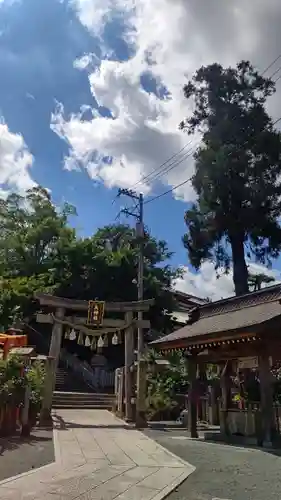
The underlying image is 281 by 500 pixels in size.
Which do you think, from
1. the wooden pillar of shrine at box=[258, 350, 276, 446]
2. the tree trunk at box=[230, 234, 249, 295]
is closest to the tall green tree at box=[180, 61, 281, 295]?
the tree trunk at box=[230, 234, 249, 295]

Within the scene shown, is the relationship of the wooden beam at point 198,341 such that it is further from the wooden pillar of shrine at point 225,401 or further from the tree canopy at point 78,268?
the tree canopy at point 78,268

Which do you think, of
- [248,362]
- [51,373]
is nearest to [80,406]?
[51,373]

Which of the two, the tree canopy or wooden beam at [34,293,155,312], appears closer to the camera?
wooden beam at [34,293,155,312]

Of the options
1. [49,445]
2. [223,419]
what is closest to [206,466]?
[49,445]

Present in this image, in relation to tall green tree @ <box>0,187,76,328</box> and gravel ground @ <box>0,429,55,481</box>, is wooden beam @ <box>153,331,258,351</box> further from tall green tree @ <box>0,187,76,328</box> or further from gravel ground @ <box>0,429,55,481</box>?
A: tall green tree @ <box>0,187,76,328</box>

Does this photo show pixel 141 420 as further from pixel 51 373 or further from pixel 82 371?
pixel 82 371

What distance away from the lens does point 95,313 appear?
53.2 ft

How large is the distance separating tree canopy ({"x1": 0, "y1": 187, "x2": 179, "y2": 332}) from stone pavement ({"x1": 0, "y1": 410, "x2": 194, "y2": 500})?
15693 millimetres

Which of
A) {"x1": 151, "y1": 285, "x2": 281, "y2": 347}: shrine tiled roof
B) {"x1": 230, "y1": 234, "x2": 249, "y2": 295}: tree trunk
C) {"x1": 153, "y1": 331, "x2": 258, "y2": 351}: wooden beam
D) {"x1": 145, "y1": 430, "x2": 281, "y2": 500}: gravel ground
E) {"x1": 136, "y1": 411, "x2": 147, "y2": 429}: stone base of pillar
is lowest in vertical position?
{"x1": 145, "y1": 430, "x2": 281, "y2": 500}: gravel ground

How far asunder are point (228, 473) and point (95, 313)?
33.7 ft

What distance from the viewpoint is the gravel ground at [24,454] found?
631 centimetres

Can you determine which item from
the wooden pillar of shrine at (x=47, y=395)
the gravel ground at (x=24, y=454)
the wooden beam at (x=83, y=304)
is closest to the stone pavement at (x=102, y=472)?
the gravel ground at (x=24, y=454)

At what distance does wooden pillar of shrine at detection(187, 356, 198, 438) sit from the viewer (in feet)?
38.2

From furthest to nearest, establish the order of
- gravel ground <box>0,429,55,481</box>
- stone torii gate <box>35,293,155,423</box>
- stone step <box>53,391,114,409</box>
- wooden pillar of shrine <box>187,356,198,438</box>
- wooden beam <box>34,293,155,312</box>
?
stone step <box>53,391,114,409</box> → wooden beam <box>34,293,155,312</box> → stone torii gate <box>35,293,155,423</box> → wooden pillar of shrine <box>187,356,198,438</box> → gravel ground <box>0,429,55,481</box>
